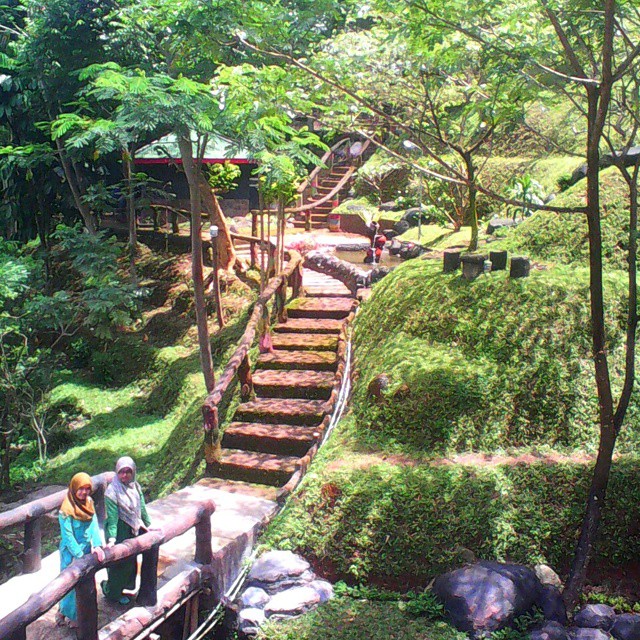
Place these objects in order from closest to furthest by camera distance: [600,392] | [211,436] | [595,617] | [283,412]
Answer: [595,617] → [600,392] → [211,436] → [283,412]

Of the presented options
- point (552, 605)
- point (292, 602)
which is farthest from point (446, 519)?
point (292, 602)

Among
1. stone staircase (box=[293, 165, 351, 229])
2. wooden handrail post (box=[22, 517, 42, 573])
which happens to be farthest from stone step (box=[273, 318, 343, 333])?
stone staircase (box=[293, 165, 351, 229])

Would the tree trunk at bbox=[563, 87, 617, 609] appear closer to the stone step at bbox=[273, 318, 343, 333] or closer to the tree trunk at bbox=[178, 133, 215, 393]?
the stone step at bbox=[273, 318, 343, 333]

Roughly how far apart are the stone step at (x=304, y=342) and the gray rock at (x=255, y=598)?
577 cm

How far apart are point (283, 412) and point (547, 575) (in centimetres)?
469

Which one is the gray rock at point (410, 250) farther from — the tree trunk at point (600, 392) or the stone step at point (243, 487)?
the tree trunk at point (600, 392)

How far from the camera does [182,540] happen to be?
24.4ft

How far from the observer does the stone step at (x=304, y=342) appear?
39.9 feet

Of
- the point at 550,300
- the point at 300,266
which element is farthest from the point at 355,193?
the point at 550,300

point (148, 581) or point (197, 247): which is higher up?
point (197, 247)

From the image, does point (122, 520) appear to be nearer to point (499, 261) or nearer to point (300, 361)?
point (300, 361)

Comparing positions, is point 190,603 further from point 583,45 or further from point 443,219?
point 443,219

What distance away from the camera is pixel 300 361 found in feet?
38.1

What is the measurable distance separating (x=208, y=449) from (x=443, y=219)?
12128 mm
